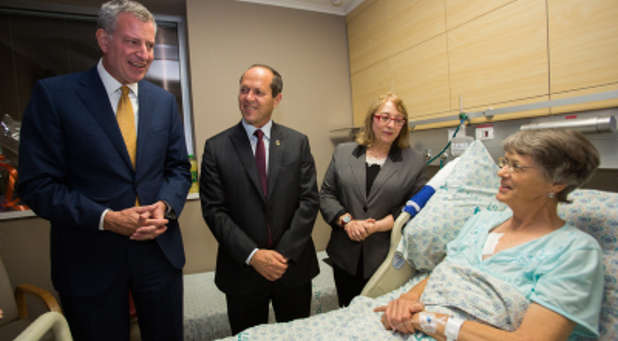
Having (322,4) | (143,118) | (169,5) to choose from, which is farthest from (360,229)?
(169,5)

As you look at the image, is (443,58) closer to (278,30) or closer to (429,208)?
(429,208)

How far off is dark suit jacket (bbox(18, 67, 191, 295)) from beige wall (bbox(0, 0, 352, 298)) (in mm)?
1483

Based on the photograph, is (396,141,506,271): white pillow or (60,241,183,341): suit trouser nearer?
(60,241,183,341): suit trouser

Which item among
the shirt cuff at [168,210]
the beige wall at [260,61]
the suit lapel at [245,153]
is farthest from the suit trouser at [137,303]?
the beige wall at [260,61]

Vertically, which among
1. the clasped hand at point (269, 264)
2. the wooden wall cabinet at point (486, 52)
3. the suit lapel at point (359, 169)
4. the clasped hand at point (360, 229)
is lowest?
the clasped hand at point (269, 264)

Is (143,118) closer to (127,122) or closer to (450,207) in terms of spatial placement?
(127,122)

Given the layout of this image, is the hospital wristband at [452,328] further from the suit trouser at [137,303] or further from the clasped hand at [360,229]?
the suit trouser at [137,303]

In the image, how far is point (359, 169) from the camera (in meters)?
1.75

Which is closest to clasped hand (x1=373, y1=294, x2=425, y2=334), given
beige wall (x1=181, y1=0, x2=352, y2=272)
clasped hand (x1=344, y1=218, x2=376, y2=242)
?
clasped hand (x1=344, y1=218, x2=376, y2=242)

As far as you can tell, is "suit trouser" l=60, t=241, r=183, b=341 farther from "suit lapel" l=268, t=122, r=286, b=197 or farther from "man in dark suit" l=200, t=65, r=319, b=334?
"suit lapel" l=268, t=122, r=286, b=197

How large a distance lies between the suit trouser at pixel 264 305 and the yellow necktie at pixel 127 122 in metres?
0.77

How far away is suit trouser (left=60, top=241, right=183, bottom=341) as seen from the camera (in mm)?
1215

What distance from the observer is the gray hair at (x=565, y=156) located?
1.04 metres

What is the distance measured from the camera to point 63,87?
1.21 metres
